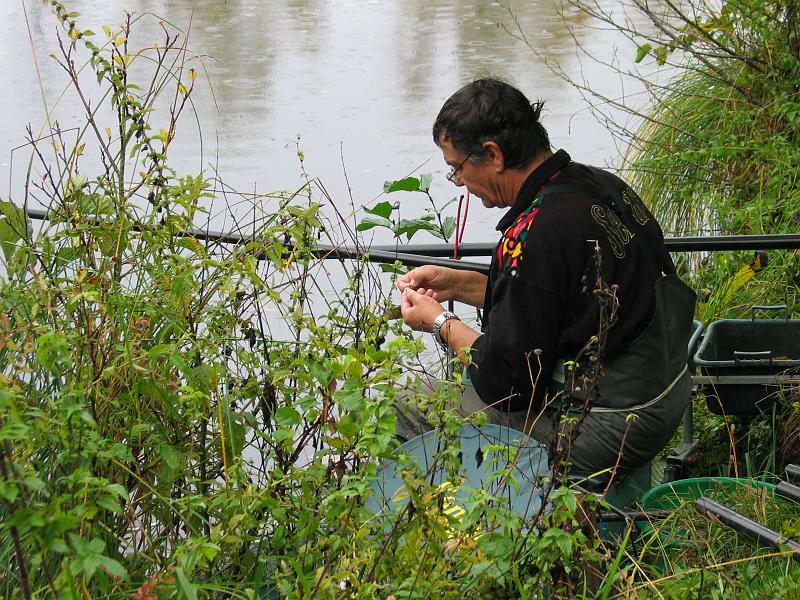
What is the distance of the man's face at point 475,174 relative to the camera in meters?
2.87

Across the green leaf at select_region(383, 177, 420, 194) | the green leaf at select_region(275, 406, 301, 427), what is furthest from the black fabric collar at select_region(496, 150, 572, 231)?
the green leaf at select_region(275, 406, 301, 427)

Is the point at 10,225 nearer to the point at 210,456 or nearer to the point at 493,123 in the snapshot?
the point at 210,456

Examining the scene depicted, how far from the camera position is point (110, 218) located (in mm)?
2266

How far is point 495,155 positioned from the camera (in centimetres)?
283

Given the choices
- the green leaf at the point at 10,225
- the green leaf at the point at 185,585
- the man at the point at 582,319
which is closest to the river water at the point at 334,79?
the man at the point at 582,319

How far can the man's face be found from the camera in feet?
9.41

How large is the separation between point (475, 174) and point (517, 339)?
1.85 feet

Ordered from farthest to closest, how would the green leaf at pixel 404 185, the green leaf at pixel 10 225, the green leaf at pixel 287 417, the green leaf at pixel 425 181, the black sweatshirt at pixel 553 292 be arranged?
the green leaf at pixel 425 181 → the green leaf at pixel 404 185 → the black sweatshirt at pixel 553 292 → the green leaf at pixel 10 225 → the green leaf at pixel 287 417

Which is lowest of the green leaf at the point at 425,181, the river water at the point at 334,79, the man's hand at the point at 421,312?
the river water at the point at 334,79

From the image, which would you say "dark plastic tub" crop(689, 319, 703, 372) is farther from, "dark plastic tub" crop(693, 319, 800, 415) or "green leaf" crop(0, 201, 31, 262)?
"green leaf" crop(0, 201, 31, 262)

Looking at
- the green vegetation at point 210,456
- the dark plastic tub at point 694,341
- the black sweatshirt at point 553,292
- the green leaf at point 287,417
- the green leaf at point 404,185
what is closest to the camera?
the green vegetation at point 210,456

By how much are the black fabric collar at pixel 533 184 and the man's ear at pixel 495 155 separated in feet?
0.29

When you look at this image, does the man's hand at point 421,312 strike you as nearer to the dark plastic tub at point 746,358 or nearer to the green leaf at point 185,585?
the dark plastic tub at point 746,358

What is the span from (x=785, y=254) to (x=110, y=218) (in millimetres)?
3130
